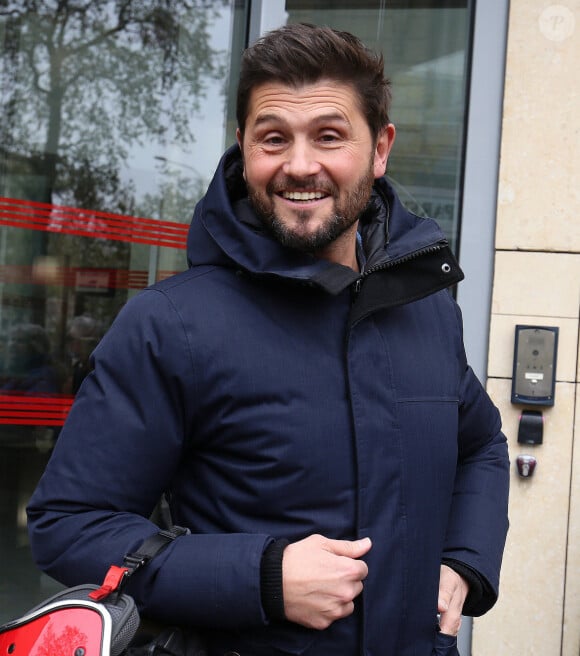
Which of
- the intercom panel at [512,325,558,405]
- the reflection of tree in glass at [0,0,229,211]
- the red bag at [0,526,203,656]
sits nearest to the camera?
the red bag at [0,526,203,656]

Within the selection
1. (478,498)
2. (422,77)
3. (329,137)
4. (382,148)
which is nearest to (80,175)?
(422,77)

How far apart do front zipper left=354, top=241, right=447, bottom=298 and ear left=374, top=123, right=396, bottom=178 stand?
22 centimetres

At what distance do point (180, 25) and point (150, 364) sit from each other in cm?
280

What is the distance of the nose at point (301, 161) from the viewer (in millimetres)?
1595

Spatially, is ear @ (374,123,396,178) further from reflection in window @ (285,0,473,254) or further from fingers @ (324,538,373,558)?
reflection in window @ (285,0,473,254)

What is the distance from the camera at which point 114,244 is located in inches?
147

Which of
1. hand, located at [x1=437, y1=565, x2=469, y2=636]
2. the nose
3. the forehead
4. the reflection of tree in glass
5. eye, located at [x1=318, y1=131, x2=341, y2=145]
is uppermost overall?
the reflection of tree in glass

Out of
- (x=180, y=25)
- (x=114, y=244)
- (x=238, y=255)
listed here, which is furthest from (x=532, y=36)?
(x=238, y=255)

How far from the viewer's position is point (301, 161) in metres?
1.60

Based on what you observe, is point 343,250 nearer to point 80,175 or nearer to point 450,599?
point 450,599

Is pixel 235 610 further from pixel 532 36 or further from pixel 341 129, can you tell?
pixel 532 36

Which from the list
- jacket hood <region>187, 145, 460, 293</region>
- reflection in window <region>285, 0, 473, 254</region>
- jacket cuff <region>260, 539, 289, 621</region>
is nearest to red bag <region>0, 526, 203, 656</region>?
jacket cuff <region>260, 539, 289, 621</region>

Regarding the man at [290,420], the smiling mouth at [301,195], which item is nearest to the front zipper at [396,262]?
the man at [290,420]

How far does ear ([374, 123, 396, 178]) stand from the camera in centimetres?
183
